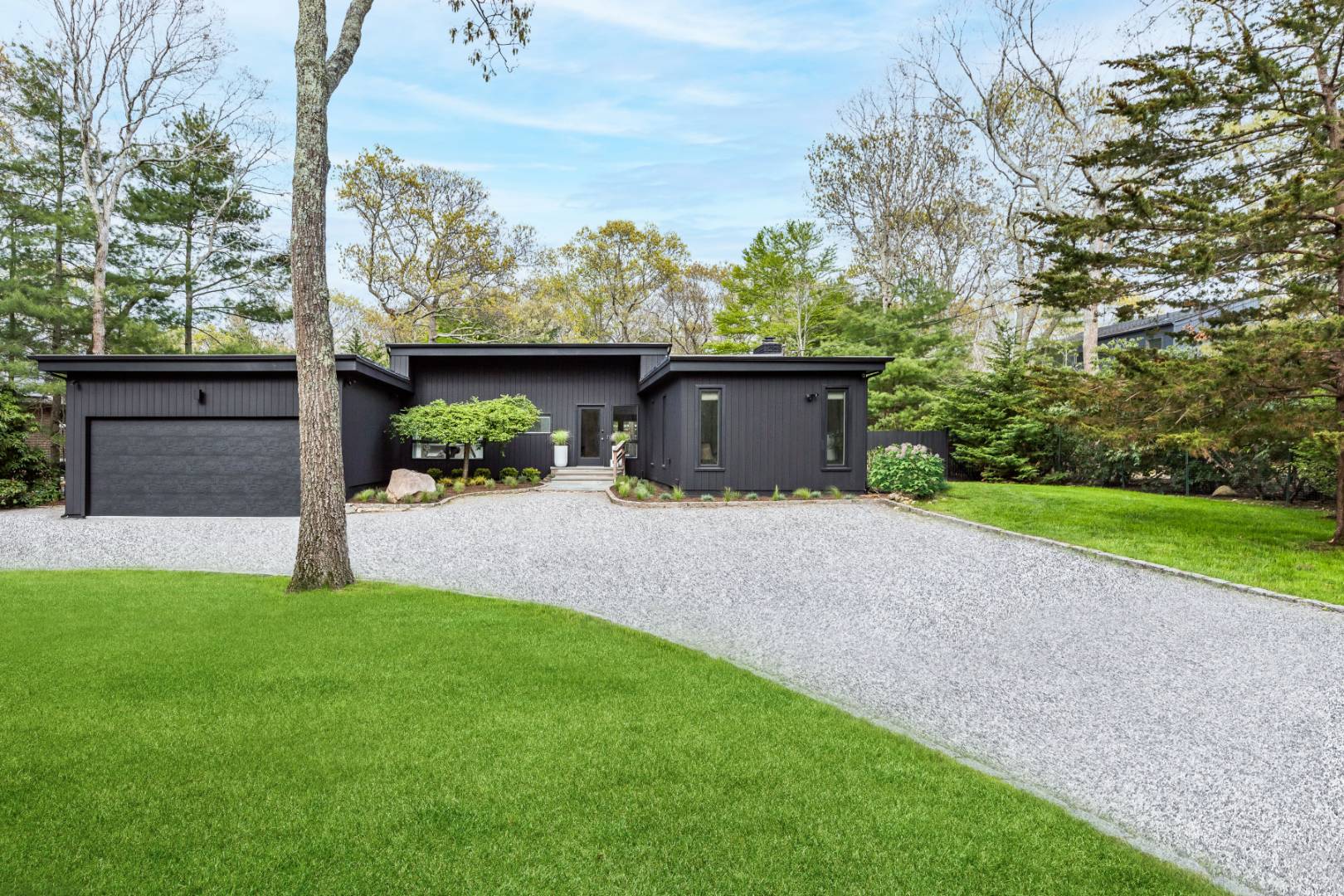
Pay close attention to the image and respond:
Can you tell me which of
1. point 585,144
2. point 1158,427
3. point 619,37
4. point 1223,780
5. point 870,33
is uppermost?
point 870,33

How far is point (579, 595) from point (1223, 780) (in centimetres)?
471

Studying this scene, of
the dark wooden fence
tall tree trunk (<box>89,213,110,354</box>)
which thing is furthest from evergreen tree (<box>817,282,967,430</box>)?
tall tree trunk (<box>89,213,110,354</box>)

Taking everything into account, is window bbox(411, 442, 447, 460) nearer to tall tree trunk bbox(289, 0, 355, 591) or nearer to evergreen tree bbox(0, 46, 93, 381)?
evergreen tree bbox(0, 46, 93, 381)

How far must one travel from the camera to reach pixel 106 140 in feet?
58.4

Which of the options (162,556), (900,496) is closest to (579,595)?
(162,556)

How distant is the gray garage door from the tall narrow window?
32.5 feet

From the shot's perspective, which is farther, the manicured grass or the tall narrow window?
the tall narrow window

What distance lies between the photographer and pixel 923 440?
1691 centimetres

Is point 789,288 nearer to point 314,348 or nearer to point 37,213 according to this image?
point 314,348

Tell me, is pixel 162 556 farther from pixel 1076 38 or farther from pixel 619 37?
pixel 1076 38

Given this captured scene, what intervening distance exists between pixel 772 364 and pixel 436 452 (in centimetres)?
888

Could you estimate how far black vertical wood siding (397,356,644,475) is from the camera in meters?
17.4

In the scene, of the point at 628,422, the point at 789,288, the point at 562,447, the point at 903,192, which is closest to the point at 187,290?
the point at 562,447

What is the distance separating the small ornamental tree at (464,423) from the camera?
47.7 ft
